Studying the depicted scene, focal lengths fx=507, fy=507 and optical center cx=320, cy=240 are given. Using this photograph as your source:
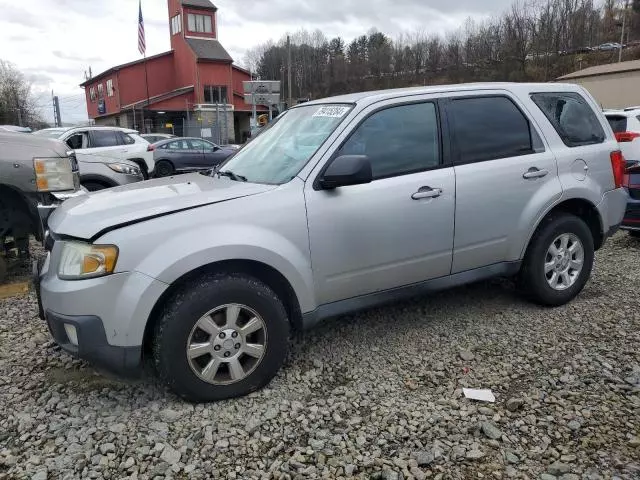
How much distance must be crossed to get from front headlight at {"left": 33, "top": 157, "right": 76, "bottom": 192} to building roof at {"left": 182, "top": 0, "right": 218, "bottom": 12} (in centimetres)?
4275

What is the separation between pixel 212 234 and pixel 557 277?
2968 mm

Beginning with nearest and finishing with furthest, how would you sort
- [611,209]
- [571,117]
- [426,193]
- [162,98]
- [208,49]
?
[426,193] → [571,117] → [611,209] → [162,98] → [208,49]

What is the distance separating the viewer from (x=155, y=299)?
269 centimetres

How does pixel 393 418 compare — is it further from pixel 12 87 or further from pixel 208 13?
pixel 12 87

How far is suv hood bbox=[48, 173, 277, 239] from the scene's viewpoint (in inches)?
108

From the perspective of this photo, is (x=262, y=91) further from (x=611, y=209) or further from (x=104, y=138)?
(x=611, y=209)

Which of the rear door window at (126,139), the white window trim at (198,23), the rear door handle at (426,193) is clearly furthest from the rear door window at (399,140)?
the white window trim at (198,23)

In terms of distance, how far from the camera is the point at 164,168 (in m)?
18.0

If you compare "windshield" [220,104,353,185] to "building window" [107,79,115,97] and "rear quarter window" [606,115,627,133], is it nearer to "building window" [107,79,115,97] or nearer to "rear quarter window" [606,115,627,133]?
"rear quarter window" [606,115,627,133]

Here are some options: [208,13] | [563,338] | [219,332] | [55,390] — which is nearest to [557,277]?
[563,338]

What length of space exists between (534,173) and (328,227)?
1.83 m

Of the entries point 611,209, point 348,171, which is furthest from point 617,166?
point 348,171

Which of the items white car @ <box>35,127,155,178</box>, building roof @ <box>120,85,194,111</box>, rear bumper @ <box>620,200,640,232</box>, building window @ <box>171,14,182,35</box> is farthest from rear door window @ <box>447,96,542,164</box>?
building window @ <box>171,14,182,35</box>

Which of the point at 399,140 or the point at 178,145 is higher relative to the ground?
the point at 178,145
